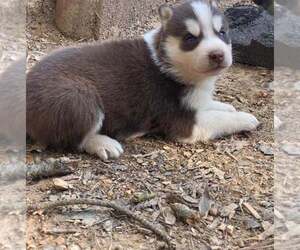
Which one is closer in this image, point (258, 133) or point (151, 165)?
point (151, 165)

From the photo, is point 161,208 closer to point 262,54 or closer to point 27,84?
point 27,84

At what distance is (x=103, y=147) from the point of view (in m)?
4.24

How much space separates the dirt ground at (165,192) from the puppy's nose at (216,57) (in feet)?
1.78

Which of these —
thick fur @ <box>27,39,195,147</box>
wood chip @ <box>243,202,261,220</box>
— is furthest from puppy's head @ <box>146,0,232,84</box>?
wood chip @ <box>243,202,261,220</box>

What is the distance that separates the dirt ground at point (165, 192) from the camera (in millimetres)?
3379

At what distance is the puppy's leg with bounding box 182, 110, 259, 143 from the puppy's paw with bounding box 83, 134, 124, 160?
0.49 m

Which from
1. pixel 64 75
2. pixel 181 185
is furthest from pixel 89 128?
pixel 181 185

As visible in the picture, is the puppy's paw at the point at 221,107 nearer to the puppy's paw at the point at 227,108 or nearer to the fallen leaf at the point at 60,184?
the puppy's paw at the point at 227,108

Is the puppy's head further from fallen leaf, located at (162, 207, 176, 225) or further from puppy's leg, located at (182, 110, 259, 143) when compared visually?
fallen leaf, located at (162, 207, 176, 225)

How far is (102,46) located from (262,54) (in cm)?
165

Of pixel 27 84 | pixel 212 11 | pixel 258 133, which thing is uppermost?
pixel 212 11

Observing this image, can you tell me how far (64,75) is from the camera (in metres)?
4.37

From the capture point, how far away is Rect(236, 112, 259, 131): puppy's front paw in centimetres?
462

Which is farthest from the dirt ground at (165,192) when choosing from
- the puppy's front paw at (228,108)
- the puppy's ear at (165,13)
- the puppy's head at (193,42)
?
the puppy's ear at (165,13)
